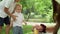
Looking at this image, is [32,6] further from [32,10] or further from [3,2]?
[3,2]

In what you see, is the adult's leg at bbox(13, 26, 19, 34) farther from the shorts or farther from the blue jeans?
the shorts

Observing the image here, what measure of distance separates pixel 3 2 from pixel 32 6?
40 centimetres

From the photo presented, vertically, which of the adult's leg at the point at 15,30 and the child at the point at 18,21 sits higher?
the child at the point at 18,21

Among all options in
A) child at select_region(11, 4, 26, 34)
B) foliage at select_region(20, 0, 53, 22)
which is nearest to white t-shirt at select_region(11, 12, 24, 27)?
child at select_region(11, 4, 26, 34)

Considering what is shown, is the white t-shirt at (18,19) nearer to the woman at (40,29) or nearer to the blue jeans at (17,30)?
the blue jeans at (17,30)

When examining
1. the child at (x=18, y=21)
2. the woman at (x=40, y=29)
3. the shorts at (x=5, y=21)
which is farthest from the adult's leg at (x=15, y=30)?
the woman at (x=40, y=29)

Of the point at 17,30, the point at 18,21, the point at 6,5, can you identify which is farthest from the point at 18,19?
the point at 6,5

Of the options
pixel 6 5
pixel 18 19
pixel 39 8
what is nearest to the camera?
pixel 6 5

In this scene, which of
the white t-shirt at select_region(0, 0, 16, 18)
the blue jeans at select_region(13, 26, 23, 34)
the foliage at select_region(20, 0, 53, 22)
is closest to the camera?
the white t-shirt at select_region(0, 0, 16, 18)

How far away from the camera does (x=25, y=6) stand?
2311 millimetres

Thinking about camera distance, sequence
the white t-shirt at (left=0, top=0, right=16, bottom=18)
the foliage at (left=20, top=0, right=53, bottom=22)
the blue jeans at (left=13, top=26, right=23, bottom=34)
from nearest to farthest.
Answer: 1. the white t-shirt at (left=0, top=0, right=16, bottom=18)
2. the blue jeans at (left=13, top=26, right=23, bottom=34)
3. the foliage at (left=20, top=0, right=53, bottom=22)

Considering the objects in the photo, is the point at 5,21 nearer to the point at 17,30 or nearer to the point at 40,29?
the point at 17,30

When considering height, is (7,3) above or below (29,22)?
above

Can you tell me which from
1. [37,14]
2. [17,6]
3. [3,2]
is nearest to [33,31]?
[37,14]
